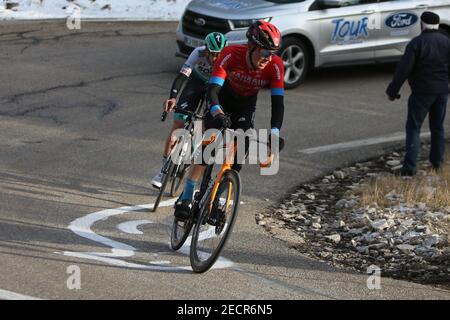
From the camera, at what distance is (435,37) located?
36.9ft

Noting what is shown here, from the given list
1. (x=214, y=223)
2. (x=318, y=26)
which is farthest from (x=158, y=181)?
(x=318, y=26)

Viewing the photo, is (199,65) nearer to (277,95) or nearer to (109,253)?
(277,95)

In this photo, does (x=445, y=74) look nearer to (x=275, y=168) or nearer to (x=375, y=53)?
(x=275, y=168)

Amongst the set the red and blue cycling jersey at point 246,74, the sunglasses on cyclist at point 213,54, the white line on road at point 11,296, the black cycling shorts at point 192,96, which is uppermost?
the red and blue cycling jersey at point 246,74

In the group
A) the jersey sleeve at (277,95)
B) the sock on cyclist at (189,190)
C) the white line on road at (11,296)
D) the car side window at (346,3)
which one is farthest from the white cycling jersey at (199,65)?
the car side window at (346,3)

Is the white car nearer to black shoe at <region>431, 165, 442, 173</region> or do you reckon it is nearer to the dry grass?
black shoe at <region>431, 165, 442, 173</region>

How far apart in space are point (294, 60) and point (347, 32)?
3.48 feet

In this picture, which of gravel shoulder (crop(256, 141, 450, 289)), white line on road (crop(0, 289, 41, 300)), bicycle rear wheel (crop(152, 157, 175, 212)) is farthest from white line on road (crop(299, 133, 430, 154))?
white line on road (crop(0, 289, 41, 300))

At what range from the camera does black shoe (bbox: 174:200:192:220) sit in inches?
319

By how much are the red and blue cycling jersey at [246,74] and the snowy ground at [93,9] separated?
477 inches

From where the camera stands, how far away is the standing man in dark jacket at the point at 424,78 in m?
11.2

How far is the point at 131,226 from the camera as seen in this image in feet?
29.5

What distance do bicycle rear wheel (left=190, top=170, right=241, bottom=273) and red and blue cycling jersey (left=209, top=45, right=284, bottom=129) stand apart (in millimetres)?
741

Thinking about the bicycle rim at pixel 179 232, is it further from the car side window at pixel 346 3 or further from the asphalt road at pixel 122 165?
the car side window at pixel 346 3
